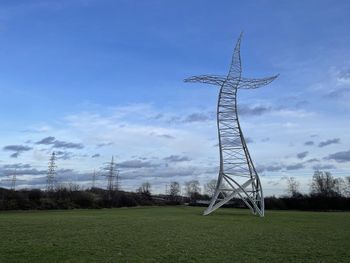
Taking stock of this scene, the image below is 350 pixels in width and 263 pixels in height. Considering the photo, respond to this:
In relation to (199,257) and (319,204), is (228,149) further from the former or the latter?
(319,204)

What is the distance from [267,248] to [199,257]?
4.05m

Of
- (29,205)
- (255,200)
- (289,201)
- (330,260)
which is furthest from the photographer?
(289,201)

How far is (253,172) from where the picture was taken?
50.9 meters

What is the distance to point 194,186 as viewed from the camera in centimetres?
18150

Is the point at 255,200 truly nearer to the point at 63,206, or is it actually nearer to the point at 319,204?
the point at 319,204

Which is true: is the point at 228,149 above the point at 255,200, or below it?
above

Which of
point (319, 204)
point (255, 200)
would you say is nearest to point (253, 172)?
point (255, 200)

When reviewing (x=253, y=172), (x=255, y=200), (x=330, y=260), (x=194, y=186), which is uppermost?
(x=194, y=186)

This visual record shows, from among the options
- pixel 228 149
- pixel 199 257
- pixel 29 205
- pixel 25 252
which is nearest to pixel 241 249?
pixel 199 257

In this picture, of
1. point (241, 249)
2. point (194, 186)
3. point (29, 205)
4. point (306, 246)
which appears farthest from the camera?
point (194, 186)

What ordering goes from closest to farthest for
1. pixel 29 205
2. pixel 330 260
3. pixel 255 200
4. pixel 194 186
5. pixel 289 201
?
1. pixel 330 260
2. pixel 255 200
3. pixel 29 205
4. pixel 289 201
5. pixel 194 186

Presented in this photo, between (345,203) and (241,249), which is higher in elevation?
(345,203)

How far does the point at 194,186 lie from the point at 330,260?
16798cm

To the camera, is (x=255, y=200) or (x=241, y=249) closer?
(x=241, y=249)
